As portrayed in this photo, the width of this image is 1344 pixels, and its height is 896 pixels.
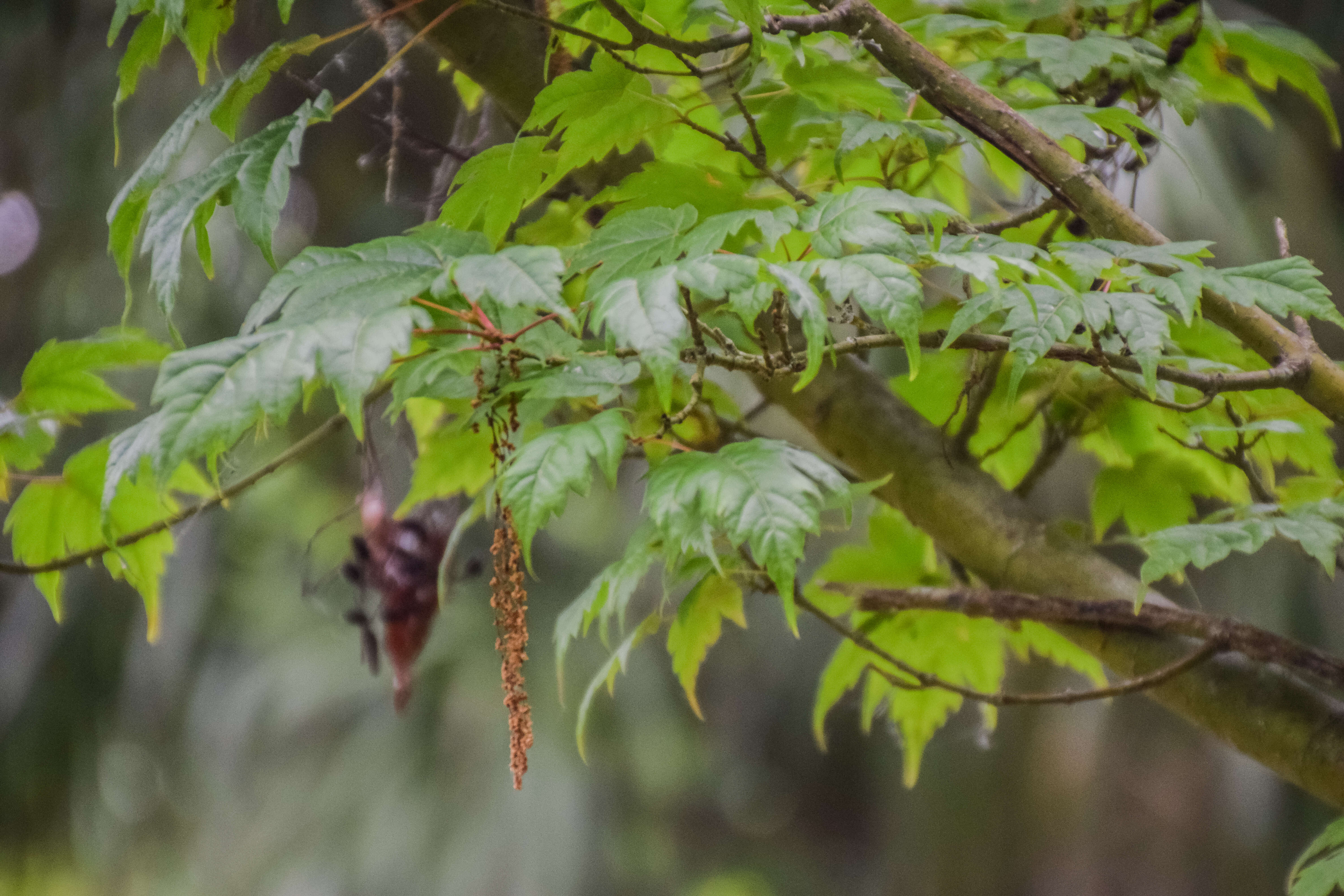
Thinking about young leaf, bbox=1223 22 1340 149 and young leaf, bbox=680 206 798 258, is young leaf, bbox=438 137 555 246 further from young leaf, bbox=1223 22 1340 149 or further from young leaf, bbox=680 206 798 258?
young leaf, bbox=1223 22 1340 149

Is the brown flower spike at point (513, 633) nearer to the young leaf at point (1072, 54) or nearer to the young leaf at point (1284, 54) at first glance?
the young leaf at point (1072, 54)

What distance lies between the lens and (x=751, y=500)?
32 centimetres

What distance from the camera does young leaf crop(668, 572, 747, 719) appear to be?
44 cm

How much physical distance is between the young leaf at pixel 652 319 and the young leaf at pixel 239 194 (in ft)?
0.47

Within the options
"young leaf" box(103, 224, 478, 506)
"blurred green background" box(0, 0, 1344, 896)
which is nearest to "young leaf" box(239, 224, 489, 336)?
"young leaf" box(103, 224, 478, 506)

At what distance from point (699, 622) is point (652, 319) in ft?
0.75

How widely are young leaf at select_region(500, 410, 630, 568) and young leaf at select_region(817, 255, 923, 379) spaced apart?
0.31ft

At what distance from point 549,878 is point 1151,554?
1.44 m

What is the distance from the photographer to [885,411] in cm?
54

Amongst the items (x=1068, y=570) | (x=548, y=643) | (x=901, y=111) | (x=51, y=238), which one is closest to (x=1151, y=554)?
(x=1068, y=570)

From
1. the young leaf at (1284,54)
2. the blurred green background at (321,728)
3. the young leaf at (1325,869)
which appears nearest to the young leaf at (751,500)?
the young leaf at (1325,869)

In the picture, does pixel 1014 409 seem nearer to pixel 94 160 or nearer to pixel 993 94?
pixel 993 94

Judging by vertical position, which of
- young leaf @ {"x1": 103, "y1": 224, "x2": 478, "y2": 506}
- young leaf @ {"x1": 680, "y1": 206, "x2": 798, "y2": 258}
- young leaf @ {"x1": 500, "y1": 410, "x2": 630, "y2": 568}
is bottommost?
young leaf @ {"x1": 500, "y1": 410, "x2": 630, "y2": 568}

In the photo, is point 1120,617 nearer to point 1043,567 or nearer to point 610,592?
point 1043,567
